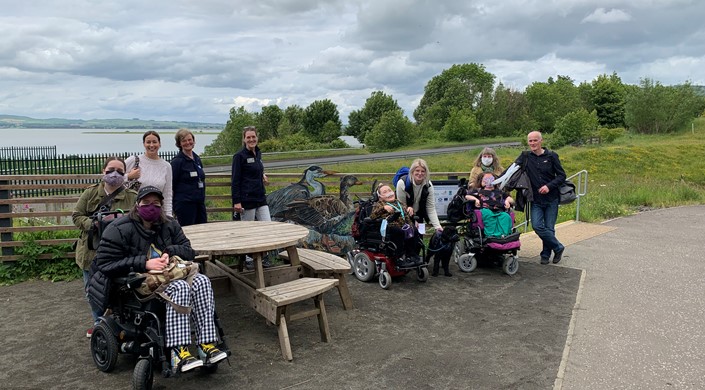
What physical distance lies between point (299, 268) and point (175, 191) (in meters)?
1.75

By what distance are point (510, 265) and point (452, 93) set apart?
66.8 metres

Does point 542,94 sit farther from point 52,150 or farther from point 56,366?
point 56,366

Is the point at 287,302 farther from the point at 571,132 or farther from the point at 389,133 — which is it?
the point at 389,133

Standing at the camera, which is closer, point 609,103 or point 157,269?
point 157,269

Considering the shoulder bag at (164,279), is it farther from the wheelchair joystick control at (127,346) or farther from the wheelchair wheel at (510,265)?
the wheelchair wheel at (510,265)

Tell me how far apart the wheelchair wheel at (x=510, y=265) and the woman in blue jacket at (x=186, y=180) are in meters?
3.92

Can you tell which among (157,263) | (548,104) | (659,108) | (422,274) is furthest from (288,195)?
(548,104)

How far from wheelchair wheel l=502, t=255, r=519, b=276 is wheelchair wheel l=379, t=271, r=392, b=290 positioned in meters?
1.66

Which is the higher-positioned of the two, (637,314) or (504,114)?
(504,114)

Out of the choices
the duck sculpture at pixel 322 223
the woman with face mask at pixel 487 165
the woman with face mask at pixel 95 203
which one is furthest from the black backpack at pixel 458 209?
the woman with face mask at pixel 95 203

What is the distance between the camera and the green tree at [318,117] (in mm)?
62688

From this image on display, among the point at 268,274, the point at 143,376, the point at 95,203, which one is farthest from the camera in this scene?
the point at 268,274

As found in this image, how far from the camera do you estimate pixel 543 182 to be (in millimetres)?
7426

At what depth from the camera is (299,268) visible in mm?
5750
